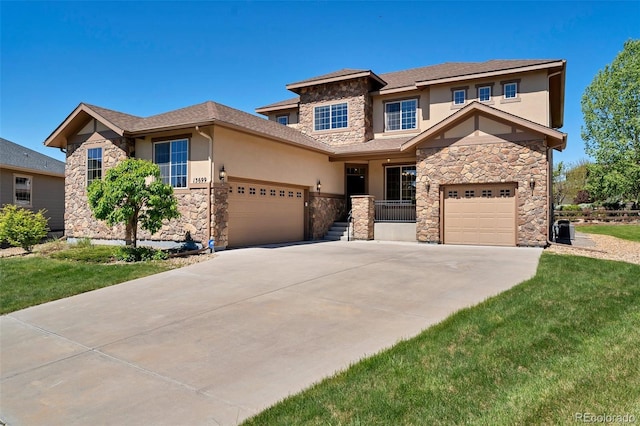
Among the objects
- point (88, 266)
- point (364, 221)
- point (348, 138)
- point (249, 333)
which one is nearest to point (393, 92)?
point (348, 138)

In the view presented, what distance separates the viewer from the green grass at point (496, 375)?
3012 millimetres

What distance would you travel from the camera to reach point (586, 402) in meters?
3.09

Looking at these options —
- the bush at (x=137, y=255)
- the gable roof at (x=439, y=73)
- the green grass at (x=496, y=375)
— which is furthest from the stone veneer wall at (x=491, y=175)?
the bush at (x=137, y=255)

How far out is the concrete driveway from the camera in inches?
139

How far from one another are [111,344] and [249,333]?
1795mm

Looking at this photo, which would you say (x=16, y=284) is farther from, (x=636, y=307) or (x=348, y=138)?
(x=348, y=138)

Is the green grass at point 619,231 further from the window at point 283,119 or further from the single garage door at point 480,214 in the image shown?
the window at point 283,119

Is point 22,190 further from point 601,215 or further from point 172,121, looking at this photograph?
point 601,215

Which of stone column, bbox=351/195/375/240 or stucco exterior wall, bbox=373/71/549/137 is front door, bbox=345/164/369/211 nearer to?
stucco exterior wall, bbox=373/71/549/137

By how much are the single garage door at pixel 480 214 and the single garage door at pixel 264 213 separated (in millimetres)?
6237

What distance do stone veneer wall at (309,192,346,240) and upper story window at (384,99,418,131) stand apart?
4.53 m

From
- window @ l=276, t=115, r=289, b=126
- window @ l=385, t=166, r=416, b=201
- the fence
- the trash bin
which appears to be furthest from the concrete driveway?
the fence

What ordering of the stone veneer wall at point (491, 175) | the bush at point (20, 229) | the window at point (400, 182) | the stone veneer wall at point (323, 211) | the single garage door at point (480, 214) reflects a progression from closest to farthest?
the bush at point (20, 229) < the stone veneer wall at point (491, 175) < the single garage door at point (480, 214) < the stone veneer wall at point (323, 211) < the window at point (400, 182)

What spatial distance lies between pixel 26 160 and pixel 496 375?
24515mm
